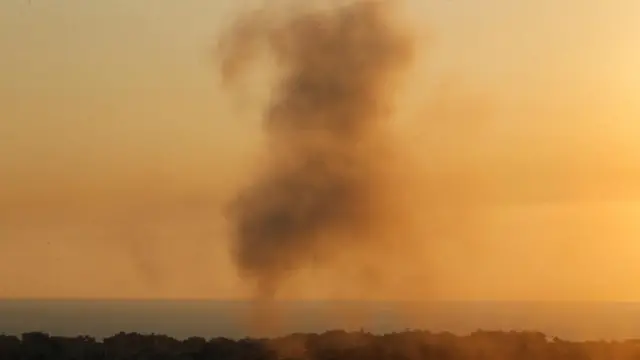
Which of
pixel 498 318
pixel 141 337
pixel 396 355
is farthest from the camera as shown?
pixel 498 318

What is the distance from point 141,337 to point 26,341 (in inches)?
122

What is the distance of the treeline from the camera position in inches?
977

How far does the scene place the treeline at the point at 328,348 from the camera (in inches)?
977

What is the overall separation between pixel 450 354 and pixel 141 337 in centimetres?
866

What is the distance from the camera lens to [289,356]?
82.2ft

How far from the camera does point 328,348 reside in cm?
2581

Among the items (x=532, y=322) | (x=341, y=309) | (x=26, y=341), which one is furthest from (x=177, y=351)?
(x=532, y=322)

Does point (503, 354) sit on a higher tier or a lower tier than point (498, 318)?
lower

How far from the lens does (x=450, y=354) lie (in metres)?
25.6

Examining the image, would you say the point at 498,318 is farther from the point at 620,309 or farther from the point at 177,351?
the point at 177,351

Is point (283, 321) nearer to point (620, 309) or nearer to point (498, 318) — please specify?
point (498, 318)

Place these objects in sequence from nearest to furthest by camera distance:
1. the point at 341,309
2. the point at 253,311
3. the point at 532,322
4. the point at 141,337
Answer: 1. the point at 141,337
2. the point at 253,311
3. the point at 341,309
4. the point at 532,322

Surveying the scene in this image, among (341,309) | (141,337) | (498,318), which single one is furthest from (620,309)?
(141,337)

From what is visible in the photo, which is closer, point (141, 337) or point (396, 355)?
point (396, 355)
